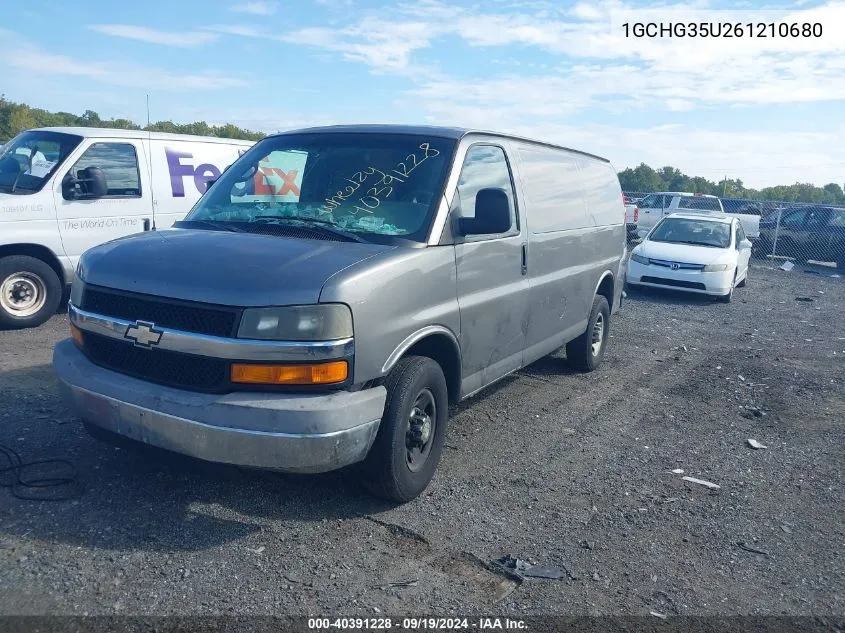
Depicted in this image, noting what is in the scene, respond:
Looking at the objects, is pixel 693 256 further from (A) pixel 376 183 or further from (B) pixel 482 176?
(A) pixel 376 183

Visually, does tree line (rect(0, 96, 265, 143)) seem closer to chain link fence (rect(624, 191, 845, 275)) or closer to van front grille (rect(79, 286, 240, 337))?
chain link fence (rect(624, 191, 845, 275))

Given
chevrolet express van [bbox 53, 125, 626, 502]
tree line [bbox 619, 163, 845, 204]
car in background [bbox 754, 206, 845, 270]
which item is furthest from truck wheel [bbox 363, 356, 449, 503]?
tree line [bbox 619, 163, 845, 204]

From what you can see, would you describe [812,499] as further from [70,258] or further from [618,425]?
[70,258]

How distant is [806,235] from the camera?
22016 millimetres

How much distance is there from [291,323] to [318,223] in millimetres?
1110

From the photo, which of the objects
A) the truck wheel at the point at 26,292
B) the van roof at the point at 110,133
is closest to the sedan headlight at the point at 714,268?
the van roof at the point at 110,133

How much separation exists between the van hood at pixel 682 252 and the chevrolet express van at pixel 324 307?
8.95 metres

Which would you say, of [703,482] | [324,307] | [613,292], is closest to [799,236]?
[613,292]

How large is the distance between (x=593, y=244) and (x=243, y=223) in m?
3.65

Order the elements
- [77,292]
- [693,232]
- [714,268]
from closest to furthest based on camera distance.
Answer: [77,292] → [714,268] → [693,232]

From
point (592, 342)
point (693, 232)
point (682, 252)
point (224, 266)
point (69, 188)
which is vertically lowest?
point (592, 342)

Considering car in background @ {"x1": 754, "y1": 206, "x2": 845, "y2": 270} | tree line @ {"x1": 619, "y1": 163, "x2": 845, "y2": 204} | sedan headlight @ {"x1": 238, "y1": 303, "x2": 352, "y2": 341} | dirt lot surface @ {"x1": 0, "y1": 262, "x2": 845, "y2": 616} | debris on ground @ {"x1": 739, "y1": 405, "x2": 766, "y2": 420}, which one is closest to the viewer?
dirt lot surface @ {"x1": 0, "y1": 262, "x2": 845, "y2": 616}

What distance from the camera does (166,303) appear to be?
3.77m

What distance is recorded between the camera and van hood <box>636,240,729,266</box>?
45.5 feet
